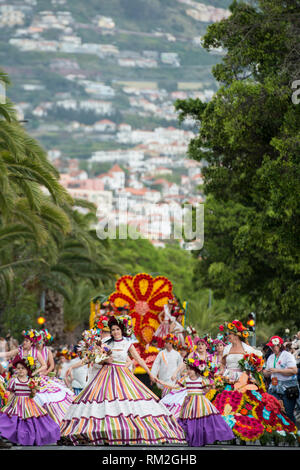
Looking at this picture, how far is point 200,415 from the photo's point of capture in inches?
519

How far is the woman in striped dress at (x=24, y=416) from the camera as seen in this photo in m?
12.9

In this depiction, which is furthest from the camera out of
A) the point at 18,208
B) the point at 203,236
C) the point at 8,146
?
the point at 203,236

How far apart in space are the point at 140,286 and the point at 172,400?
40.9 feet

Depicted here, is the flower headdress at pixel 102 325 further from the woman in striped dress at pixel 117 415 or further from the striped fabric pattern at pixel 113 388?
the striped fabric pattern at pixel 113 388

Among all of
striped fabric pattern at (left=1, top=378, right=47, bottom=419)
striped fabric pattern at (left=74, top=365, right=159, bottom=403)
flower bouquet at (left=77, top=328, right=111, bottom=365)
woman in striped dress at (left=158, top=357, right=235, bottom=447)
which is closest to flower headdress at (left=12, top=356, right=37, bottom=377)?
striped fabric pattern at (left=1, top=378, right=47, bottom=419)

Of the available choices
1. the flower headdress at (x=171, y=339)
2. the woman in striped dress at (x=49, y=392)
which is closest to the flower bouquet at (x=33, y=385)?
the woman in striped dress at (x=49, y=392)

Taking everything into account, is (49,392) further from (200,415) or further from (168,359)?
(200,415)

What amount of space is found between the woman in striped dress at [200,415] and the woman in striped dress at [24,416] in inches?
73.7

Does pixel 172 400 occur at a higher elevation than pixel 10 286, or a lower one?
higher

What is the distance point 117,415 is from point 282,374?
396 cm

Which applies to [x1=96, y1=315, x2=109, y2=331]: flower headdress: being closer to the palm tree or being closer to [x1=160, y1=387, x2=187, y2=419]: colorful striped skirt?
[x1=160, y1=387, x2=187, y2=419]: colorful striped skirt

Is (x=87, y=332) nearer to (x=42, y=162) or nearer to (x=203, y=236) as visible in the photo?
(x=42, y=162)

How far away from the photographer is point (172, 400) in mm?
15219
